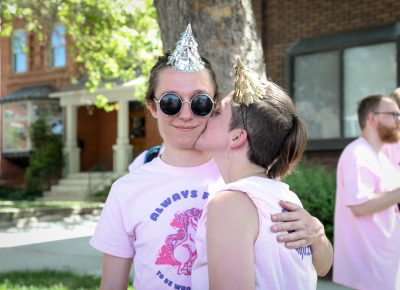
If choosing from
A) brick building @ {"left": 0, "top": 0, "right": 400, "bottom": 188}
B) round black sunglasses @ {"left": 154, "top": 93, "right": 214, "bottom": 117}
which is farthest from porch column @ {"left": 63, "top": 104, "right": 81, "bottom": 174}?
round black sunglasses @ {"left": 154, "top": 93, "right": 214, "bottom": 117}

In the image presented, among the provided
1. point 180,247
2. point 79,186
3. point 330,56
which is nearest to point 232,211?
point 180,247

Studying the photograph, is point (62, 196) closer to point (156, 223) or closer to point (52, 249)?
point (52, 249)

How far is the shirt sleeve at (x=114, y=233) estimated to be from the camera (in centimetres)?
218

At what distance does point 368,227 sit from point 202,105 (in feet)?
5.73

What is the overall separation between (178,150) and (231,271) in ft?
2.48

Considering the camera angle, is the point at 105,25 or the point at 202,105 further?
the point at 105,25

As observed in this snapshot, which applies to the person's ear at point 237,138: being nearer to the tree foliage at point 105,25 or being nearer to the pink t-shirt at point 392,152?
the pink t-shirt at point 392,152

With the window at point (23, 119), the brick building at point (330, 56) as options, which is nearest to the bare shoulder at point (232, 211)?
the brick building at point (330, 56)

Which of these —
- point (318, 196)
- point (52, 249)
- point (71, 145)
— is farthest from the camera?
point (71, 145)

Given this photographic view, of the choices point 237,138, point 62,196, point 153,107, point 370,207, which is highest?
point 153,107

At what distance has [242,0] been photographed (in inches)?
174

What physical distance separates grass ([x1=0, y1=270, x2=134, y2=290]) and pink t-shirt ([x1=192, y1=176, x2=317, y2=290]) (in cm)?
340

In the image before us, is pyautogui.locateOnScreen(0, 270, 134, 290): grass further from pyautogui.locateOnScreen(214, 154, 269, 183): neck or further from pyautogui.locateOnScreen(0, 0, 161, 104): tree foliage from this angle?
pyautogui.locateOnScreen(0, 0, 161, 104): tree foliage

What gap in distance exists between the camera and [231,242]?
167 centimetres
